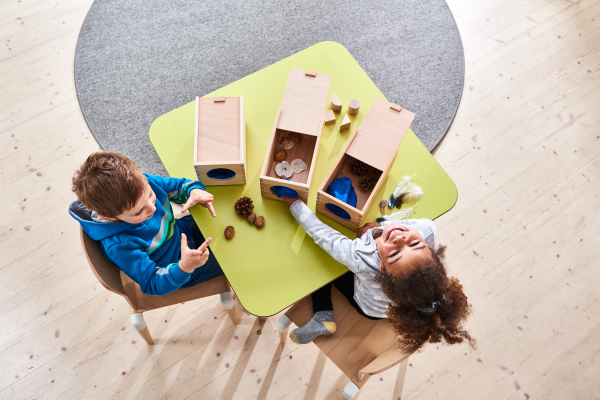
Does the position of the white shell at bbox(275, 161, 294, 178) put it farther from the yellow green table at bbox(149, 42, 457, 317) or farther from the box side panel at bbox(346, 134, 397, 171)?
the box side panel at bbox(346, 134, 397, 171)

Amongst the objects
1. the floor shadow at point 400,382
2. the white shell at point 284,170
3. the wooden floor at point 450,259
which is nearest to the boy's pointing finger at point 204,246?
the white shell at point 284,170

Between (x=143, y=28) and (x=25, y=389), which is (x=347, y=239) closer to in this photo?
(x=25, y=389)

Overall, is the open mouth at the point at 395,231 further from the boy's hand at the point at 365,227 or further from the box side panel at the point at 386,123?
the box side panel at the point at 386,123

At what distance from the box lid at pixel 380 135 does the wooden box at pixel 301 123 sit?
0.47ft

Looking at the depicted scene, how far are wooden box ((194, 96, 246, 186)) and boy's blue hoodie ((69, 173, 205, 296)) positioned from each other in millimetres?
81

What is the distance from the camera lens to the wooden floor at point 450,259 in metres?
1.80

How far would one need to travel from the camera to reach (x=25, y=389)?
5.66 feet

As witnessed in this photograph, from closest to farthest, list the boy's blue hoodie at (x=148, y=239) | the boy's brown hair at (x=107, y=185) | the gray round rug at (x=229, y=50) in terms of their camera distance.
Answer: the boy's brown hair at (x=107, y=185)
the boy's blue hoodie at (x=148, y=239)
the gray round rug at (x=229, y=50)

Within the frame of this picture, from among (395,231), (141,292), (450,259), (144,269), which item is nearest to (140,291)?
(141,292)

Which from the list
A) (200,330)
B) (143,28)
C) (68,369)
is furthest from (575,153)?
(68,369)

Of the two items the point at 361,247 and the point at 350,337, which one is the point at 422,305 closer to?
the point at 361,247

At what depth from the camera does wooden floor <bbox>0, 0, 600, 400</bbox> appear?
1799 millimetres

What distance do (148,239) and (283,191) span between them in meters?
0.49

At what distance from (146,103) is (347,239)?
→ 1.66 m
